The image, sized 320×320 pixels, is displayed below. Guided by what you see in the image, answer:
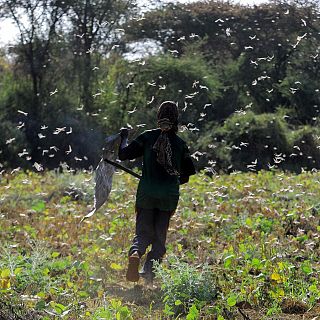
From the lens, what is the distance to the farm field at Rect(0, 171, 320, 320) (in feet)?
18.2

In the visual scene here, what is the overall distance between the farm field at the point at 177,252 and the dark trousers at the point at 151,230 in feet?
0.51

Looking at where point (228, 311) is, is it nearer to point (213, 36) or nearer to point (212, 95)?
point (212, 95)

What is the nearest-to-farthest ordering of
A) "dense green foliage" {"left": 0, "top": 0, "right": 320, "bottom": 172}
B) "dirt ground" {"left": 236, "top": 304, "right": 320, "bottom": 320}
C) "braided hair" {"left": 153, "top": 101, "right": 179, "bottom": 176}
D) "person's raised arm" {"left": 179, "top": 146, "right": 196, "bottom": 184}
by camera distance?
1. "dirt ground" {"left": 236, "top": 304, "right": 320, "bottom": 320}
2. "braided hair" {"left": 153, "top": 101, "right": 179, "bottom": 176}
3. "person's raised arm" {"left": 179, "top": 146, "right": 196, "bottom": 184}
4. "dense green foliage" {"left": 0, "top": 0, "right": 320, "bottom": 172}

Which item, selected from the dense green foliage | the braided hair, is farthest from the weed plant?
the dense green foliage

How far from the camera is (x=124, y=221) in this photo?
1006 cm

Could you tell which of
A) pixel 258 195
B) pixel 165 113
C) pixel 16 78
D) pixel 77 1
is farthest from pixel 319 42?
pixel 165 113

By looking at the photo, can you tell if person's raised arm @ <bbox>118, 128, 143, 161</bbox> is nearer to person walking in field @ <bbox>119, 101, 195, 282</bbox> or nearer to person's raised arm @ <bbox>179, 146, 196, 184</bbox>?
person walking in field @ <bbox>119, 101, 195, 282</bbox>

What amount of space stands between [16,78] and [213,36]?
679cm

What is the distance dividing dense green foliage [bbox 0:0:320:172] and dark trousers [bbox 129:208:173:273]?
12.0 m

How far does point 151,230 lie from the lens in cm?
668

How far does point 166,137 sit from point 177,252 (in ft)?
7.20

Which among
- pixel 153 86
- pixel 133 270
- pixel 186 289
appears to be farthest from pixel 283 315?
pixel 153 86

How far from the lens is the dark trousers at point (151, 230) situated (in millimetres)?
6605

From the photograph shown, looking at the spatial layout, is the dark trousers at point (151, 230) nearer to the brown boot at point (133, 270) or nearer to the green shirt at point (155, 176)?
the green shirt at point (155, 176)
